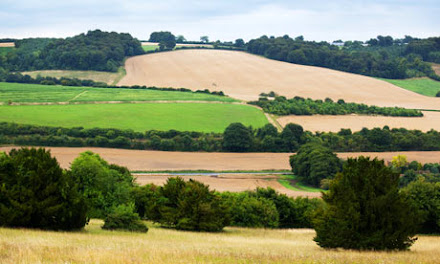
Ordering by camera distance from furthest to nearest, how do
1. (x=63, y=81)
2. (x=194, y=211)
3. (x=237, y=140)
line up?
1. (x=63, y=81)
2. (x=237, y=140)
3. (x=194, y=211)

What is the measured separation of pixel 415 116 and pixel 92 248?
110375mm

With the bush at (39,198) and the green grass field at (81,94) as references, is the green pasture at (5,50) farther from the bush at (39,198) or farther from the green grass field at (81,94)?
the bush at (39,198)

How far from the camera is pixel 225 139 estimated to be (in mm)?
95375

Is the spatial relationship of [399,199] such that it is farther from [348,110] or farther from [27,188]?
[348,110]

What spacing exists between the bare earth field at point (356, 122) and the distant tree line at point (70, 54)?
213 feet

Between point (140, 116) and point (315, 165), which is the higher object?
point (140, 116)

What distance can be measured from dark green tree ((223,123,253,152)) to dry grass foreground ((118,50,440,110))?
41.9 metres

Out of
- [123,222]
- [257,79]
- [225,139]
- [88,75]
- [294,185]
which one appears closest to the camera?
[123,222]

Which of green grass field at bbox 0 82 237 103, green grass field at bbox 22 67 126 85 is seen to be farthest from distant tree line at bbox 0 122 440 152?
green grass field at bbox 22 67 126 85

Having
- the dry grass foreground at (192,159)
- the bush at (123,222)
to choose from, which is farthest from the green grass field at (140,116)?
the bush at (123,222)

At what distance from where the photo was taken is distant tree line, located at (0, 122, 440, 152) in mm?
91688

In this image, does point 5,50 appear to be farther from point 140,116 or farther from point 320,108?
point 320,108

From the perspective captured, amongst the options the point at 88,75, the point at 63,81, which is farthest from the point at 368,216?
the point at 88,75

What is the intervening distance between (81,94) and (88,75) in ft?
105
